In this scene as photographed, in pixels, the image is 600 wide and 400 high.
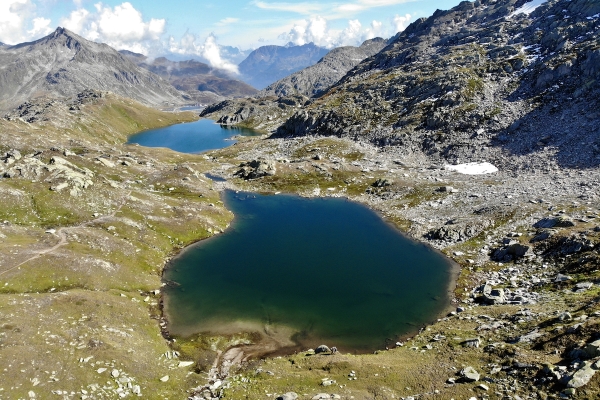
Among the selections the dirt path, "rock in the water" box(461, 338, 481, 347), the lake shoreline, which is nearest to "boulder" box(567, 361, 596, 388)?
"rock in the water" box(461, 338, 481, 347)

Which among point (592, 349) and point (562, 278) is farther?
point (562, 278)

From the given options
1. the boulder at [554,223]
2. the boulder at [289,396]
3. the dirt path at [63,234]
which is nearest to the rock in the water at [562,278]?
the boulder at [554,223]

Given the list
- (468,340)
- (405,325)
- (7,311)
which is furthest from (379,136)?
(7,311)

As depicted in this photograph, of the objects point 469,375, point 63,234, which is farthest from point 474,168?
point 63,234

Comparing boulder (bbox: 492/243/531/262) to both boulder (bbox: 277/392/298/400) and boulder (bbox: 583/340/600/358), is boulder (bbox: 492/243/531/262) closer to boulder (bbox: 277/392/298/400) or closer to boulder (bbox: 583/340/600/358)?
boulder (bbox: 583/340/600/358)

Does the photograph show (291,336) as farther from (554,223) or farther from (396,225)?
(554,223)

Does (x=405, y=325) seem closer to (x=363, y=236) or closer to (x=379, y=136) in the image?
(x=363, y=236)
